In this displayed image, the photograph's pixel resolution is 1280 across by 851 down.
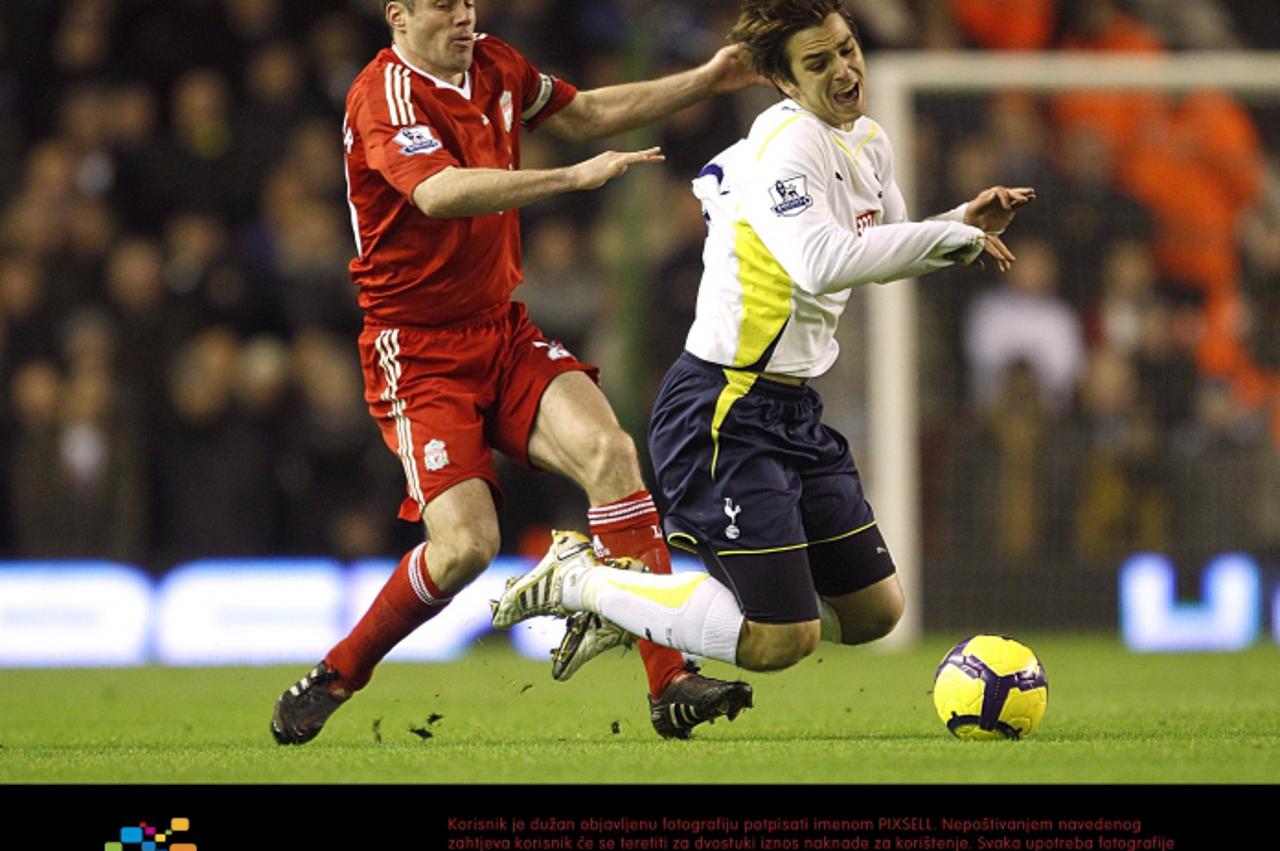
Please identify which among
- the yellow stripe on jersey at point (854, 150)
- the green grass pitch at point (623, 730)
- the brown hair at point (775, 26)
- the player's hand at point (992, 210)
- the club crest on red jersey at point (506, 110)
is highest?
the brown hair at point (775, 26)

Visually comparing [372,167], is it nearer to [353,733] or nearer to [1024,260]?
[353,733]

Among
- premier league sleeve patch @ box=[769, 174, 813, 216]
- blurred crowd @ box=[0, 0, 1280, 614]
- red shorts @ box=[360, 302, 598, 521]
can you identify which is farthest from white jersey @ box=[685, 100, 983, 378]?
blurred crowd @ box=[0, 0, 1280, 614]

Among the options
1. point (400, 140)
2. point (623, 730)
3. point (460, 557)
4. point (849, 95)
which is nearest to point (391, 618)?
point (460, 557)

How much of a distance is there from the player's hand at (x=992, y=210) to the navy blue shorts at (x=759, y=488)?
2.34ft

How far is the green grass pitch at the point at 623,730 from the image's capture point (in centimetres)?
562

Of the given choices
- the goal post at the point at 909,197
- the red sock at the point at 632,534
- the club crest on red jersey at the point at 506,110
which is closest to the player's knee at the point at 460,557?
the red sock at the point at 632,534

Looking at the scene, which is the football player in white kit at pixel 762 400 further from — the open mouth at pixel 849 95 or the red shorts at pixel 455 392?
the red shorts at pixel 455 392

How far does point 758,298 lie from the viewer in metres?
6.19

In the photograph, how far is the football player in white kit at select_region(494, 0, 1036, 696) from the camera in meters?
6.13

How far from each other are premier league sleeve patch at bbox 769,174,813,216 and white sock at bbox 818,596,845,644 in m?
1.32

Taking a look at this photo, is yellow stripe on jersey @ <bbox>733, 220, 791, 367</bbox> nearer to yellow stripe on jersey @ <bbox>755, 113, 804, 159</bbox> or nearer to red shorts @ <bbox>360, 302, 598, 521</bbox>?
yellow stripe on jersey @ <bbox>755, 113, 804, 159</bbox>

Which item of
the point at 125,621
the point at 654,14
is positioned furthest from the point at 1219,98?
the point at 125,621
